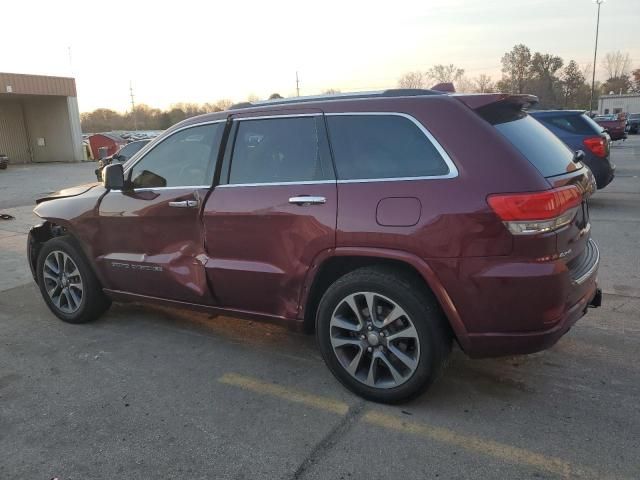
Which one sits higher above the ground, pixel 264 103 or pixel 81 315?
pixel 264 103

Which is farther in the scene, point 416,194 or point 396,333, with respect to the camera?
point 396,333

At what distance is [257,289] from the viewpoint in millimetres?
3627

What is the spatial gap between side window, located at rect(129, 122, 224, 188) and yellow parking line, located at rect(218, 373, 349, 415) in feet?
4.57

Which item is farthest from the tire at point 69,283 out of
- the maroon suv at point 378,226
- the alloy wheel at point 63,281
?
the maroon suv at point 378,226

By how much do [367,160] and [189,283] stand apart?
1683 mm

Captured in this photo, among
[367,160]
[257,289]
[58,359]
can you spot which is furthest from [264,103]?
[58,359]

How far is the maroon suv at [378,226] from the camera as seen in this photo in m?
2.82

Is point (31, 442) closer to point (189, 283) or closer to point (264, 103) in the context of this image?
point (189, 283)

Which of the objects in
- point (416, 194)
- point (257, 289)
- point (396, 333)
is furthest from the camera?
point (257, 289)

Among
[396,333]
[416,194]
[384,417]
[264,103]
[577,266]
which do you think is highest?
[264,103]

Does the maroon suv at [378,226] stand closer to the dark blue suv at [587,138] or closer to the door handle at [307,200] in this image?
the door handle at [307,200]

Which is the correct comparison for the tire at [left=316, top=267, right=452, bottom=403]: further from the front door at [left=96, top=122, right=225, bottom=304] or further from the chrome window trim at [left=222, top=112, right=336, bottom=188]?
the front door at [left=96, top=122, right=225, bottom=304]

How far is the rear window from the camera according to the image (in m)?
2.96

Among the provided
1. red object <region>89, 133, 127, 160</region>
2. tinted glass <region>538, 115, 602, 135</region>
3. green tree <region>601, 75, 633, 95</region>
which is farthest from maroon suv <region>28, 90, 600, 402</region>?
green tree <region>601, 75, 633, 95</region>
